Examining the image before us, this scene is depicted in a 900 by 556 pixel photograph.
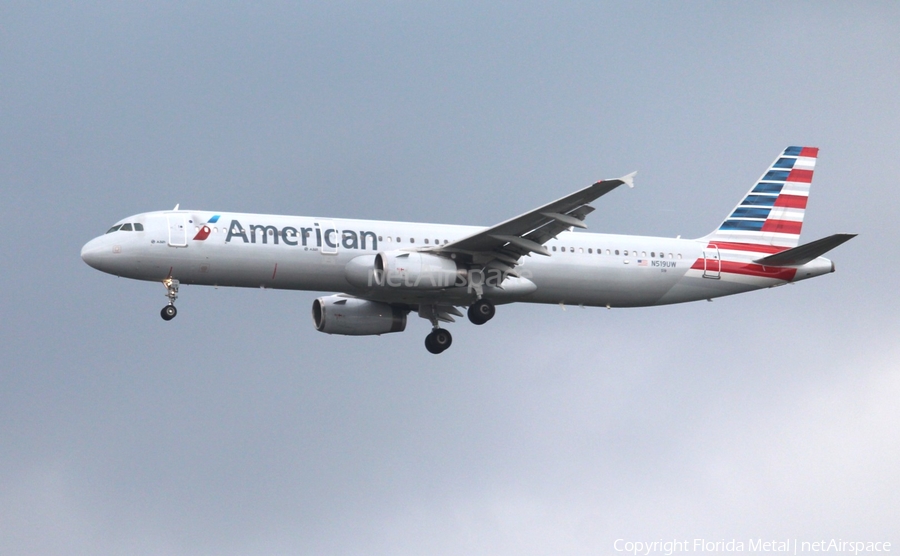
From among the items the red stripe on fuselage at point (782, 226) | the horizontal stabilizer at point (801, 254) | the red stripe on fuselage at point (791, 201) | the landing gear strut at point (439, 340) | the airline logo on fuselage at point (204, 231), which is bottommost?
the landing gear strut at point (439, 340)

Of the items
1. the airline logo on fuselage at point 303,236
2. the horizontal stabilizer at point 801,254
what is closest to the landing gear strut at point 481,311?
the airline logo on fuselage at point 303,236

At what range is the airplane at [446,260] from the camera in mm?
47344

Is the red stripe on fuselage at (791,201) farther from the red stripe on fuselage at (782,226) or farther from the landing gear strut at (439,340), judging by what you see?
the landing gear strut at (439,340)

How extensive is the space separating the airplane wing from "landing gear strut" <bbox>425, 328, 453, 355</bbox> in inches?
192

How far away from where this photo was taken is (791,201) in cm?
5653

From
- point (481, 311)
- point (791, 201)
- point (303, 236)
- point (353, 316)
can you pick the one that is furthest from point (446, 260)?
point (791, 201)

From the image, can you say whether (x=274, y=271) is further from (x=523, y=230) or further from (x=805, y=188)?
(x=805, y=188)

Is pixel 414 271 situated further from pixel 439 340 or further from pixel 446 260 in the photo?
pixel 439 340

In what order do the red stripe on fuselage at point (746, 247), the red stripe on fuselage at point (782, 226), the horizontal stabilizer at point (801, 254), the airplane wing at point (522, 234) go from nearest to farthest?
1. the airplane wing at point (522, 234)
2. the horizontal stabilizer at point (801, 254)
3. the red stripe on fuselage at point (746, 247)
4. the red stripe on fuselage at point (782, 226)

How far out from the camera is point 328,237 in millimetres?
48438

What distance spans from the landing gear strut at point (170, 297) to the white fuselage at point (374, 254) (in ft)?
0.83

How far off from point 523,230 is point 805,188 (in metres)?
15.9

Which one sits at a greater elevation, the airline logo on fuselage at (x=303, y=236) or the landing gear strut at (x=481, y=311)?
the airline logo on fuselage at (x=303, y=236)

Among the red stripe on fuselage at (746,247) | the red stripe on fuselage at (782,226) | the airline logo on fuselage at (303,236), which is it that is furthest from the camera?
the red stripe on fuselage at (782,226)
